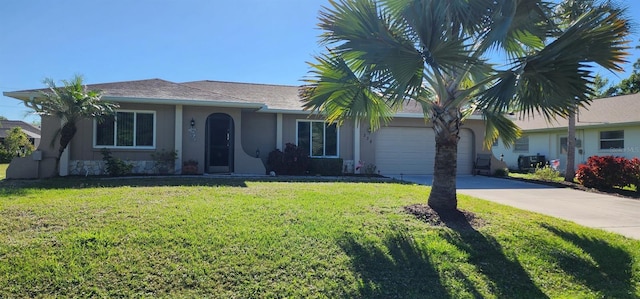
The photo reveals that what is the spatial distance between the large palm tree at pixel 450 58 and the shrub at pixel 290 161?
22.2 ft

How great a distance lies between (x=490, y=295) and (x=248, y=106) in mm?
10681

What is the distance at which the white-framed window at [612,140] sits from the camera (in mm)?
17531

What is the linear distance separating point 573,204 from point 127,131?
13.7 meters

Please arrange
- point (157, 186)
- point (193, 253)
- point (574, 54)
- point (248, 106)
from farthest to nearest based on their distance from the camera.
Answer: point (248, 106) → point (157, 186) → point (574, 54) → point (193, 253)

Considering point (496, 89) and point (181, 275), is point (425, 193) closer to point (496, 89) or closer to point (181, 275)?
point (496, 89)

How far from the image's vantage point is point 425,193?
9.35 metres

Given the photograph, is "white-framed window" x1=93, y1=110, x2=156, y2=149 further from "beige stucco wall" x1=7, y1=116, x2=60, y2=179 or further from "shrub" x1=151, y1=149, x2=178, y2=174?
"beige stucco wall" x1=7, y1=116, x2=60, y2=179

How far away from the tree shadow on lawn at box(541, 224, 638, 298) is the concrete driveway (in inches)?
47.8

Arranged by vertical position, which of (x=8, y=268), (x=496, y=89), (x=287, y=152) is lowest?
(x=8, y=268)

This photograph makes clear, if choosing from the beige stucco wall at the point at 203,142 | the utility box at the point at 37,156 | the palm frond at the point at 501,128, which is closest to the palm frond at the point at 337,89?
the palm frond at the point at 501,128

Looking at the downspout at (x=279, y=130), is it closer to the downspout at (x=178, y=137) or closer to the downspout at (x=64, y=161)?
the downspout at (x=178, y=137)

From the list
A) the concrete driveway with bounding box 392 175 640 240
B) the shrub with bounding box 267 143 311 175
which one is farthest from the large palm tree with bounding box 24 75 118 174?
the concrete driveway with bounding box 392 175 640 240

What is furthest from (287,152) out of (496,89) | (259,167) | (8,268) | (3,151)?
(3,151)

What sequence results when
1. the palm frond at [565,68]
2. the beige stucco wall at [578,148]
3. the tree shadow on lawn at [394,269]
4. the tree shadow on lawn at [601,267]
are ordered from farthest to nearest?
the beige stucco wall at [578,148]
the palm frond at [565,68]
the tree shadow on lawn at [601,267]
the tree shadow on lawn at [394,269]
